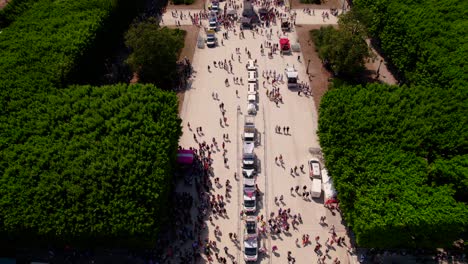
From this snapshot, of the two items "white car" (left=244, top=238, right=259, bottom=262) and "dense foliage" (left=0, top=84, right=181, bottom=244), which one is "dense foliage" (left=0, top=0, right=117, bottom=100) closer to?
"dense foliage" (left=0, top=84, right=181, bottom=244)

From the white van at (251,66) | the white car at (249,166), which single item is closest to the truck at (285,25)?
the white van at (251,66)

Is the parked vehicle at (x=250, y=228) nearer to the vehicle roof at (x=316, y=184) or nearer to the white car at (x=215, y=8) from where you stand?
the vehicle roof at (x=316, y=184)

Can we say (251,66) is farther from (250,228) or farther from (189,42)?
(250,228)

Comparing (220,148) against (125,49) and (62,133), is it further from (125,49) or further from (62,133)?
(125,49)

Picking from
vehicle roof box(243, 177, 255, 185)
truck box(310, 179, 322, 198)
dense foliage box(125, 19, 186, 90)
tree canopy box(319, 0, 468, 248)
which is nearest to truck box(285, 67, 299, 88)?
tree canopy box(319, 0, 468, 248)

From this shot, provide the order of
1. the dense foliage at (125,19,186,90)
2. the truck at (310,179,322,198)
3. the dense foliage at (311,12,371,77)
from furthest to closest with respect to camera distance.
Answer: the dense foliage at (125,19,186,90) < the dense foliage at (311,12,371,77) < the truck at (310,179,322,198)

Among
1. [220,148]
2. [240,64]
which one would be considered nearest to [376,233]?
[220,148]
